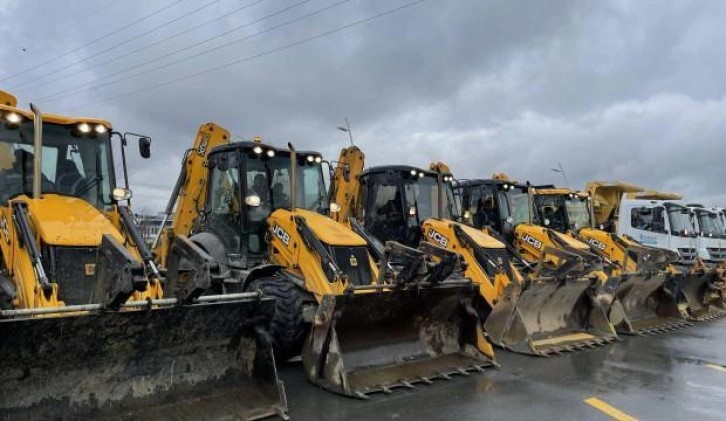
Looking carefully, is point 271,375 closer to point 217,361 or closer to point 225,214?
point 217,361

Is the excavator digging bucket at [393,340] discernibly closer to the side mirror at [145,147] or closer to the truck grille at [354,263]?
the truck grille at [354,263]

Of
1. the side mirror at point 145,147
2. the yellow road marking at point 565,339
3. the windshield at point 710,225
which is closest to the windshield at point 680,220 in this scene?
the windshield at point 710,225

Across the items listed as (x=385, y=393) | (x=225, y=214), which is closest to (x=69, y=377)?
(x=385, y=393)

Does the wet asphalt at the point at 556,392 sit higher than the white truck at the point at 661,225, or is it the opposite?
the white truck at the point at 661,225

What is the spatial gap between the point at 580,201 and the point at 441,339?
1041cm

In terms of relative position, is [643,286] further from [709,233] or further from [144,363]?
[709,233]

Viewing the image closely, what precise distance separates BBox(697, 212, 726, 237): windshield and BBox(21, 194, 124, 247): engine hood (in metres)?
18.9

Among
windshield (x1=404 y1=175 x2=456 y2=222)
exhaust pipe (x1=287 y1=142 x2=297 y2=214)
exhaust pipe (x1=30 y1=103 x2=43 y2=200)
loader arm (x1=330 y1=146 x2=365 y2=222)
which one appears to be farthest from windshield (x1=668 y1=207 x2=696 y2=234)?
exhaust pipe (x1=30 y1=103 x2=43 y2=200)

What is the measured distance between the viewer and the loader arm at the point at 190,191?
8.53 metres

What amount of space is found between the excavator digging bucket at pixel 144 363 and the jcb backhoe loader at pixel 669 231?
9701mm

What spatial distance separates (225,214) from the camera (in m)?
7.62

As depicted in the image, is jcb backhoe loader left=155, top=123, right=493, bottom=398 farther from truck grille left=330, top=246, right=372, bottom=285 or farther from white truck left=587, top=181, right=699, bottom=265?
white truck left=587, top=181, right=699, bottom=265

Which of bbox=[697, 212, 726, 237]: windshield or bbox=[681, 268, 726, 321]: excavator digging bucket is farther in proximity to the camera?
bbox=[697, 212, 726, 237]: windshield

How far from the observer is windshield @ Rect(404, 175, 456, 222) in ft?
33.2
